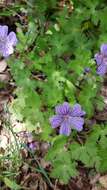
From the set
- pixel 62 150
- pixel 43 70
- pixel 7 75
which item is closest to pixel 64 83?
pixel 43 70

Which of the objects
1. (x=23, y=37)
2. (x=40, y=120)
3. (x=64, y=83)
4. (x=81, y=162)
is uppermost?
(x=23, y=37)

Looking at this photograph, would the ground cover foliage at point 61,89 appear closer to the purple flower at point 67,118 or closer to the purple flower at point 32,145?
the purple flower at point 32,145

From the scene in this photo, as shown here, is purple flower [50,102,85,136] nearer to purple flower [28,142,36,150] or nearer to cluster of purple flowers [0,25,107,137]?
cluster of purple flowers [0,25,107,137]

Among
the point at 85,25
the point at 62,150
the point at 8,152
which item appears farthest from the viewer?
the point at 85,25

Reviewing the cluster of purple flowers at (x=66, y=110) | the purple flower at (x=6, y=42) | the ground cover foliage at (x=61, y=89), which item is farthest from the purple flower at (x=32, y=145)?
the purple flower at (x=6, y=42)

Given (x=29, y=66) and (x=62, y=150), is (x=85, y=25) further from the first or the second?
(x=62, y=150)

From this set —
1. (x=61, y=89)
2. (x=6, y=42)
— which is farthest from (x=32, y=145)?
(x=6, y=42)
